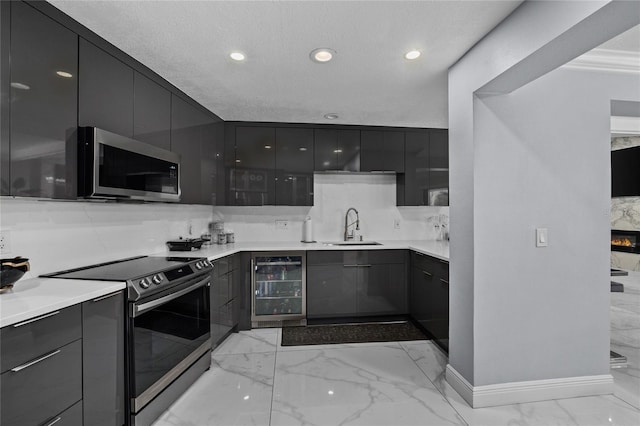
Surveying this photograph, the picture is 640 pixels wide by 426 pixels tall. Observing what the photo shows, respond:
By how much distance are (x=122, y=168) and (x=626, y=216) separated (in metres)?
7.81

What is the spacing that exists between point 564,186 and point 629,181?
15.9 ft

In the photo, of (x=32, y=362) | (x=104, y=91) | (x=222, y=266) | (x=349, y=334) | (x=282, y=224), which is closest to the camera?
(x=32, y=362)

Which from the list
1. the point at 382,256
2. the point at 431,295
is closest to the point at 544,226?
the point at 431,295

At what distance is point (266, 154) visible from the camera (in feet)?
12.6

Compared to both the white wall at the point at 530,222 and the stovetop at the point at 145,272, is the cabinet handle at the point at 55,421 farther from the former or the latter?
the white wall at the point at 530,222

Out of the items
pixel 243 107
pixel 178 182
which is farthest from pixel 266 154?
pixel 178 182

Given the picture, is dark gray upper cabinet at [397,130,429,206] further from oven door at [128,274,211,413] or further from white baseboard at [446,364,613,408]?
oven door at [128,274,211,413]

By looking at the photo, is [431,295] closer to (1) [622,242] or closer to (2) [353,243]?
(2) [353,243]

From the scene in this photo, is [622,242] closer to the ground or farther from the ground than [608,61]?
closer to the ground

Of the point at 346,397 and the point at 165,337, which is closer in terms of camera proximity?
the point at 165,337

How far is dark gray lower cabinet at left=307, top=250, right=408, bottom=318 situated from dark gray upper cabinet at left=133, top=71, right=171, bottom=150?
191 centimetres

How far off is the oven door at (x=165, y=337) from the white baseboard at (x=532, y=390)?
1.96 m

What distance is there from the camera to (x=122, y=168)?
2039mm

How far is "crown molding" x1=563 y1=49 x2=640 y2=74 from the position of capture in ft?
6.94
